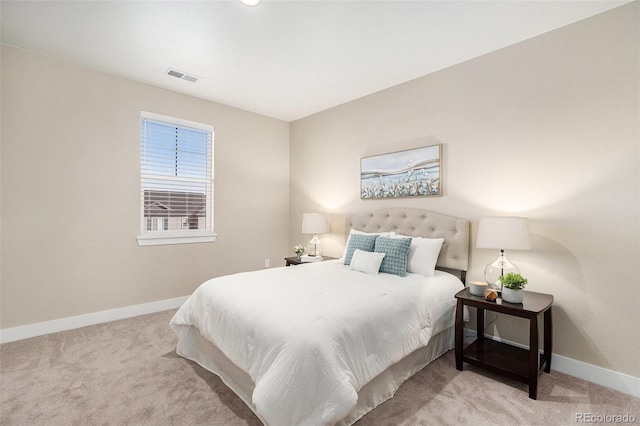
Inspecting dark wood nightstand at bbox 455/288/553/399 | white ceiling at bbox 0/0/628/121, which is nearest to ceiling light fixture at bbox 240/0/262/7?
white ceiling at bbox 0/0/628/121

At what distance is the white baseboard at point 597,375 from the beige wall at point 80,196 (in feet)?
12.3

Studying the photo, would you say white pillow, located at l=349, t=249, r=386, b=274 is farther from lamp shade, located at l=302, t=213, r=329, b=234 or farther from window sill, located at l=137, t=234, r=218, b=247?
window sill, located at l=137, t=234, r=218, b=247

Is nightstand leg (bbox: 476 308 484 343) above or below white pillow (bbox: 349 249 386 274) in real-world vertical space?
below

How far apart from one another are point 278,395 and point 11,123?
11.3ft

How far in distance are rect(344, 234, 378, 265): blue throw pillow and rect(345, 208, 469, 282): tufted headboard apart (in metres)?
0.37

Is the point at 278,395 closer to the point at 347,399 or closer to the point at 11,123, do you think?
the point at 347,399

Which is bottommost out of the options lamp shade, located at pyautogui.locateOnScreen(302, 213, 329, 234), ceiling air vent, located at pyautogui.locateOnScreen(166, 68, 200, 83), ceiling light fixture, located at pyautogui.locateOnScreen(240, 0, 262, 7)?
lamp shade, located at pyautogui.locateOnScreen(302, 213, 329, 234)

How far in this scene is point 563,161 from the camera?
93.5 inches

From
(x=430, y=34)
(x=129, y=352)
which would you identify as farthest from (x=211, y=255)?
(x=430, y=34)

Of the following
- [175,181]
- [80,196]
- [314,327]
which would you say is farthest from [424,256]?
[80,196]

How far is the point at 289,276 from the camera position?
259cm

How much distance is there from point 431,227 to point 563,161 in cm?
119

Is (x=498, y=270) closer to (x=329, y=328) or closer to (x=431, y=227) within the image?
(x=431, y=227)

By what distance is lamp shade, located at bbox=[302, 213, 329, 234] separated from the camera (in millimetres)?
3953
